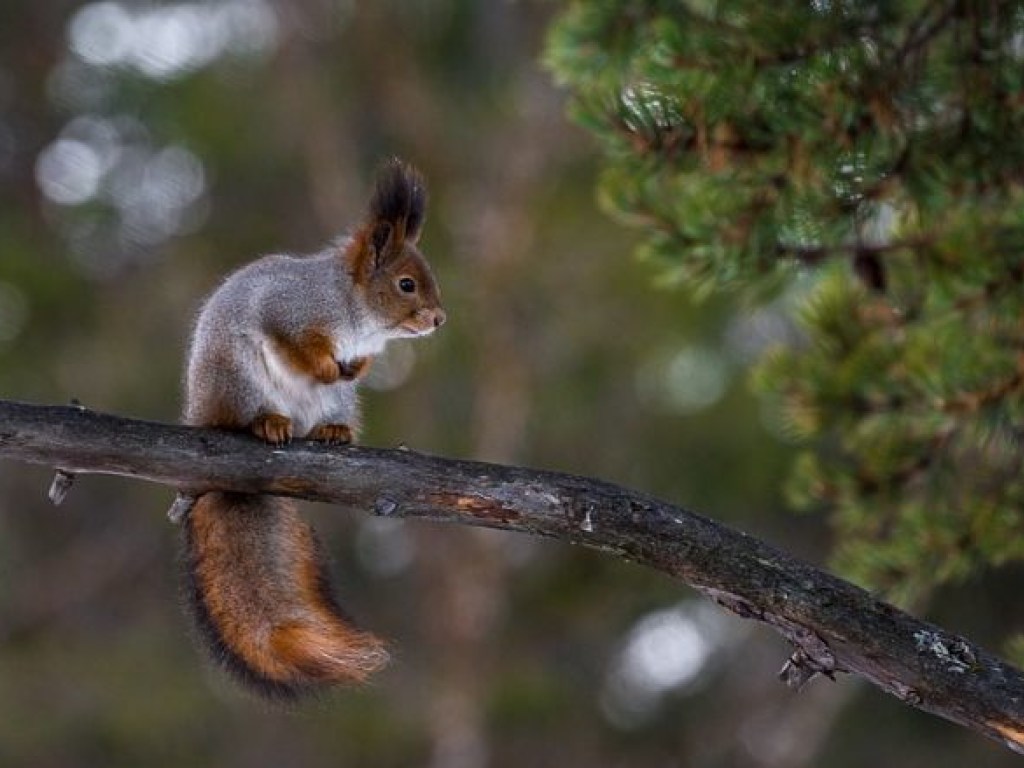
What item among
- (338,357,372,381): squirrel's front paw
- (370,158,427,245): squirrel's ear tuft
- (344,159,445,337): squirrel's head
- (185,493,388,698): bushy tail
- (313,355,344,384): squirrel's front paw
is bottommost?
(185,493,388,698): bushy tail

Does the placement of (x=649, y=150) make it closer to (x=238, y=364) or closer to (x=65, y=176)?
(x=238, y=364)

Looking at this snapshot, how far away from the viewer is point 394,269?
253 cm

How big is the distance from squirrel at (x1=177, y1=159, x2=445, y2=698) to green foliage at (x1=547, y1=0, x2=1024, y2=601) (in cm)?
34

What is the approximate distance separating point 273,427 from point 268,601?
A: 0.22 metres

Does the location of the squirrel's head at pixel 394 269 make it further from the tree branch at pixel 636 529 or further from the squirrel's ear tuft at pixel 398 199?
the tree branch at pixel 636 529

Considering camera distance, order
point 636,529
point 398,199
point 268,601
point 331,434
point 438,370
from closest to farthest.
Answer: point 636,529, point 268,601, point 331,434, point 398,199, point 438,370

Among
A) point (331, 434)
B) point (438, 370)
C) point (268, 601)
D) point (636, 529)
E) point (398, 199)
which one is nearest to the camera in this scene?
point (636, 529)

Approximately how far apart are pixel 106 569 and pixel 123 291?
126 cm

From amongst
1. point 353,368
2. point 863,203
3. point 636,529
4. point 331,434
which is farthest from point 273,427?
point 863,203

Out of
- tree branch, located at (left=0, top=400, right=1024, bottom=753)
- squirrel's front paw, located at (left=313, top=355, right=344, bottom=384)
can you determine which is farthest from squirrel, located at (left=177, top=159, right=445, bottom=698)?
tree branch, located at (left=0, top=400, right=1024, bottom=753)

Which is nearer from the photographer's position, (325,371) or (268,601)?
(268,601)

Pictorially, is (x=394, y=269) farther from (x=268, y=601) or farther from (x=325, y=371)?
(x=268, y=601)

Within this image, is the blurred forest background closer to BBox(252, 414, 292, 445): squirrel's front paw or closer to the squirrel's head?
the squirrel's head

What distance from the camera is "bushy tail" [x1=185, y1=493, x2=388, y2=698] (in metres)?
2.07
